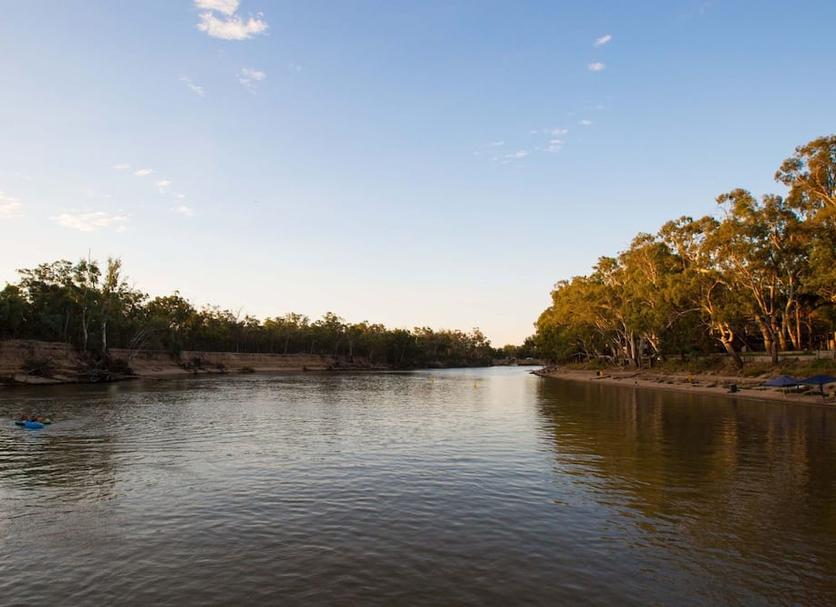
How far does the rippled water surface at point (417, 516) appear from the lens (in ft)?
38.2

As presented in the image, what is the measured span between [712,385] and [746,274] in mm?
14955

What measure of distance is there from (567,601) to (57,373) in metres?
102

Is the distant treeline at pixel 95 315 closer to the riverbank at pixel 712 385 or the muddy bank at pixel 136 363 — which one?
the muddy bank at pixel 136 363

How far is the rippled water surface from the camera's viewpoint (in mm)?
11633

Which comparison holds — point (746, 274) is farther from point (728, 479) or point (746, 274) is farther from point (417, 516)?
point (417, 516)

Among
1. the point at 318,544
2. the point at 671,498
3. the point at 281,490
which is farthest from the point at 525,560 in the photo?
the point at 281,490

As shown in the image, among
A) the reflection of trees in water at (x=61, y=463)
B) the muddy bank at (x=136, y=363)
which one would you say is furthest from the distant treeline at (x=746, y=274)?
the muddy bank at (x=136, y=363)

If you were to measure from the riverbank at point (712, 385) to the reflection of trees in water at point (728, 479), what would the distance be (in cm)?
869

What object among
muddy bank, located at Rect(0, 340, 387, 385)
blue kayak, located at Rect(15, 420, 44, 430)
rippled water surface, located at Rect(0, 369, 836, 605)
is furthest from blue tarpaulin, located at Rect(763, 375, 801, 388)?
muddy bank, located at Rect(0, 340, 387, 385)

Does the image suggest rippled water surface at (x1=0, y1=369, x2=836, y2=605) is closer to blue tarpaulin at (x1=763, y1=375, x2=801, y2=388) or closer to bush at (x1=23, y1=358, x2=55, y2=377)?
blue tarpaulin at (x1=763, y1=375, x2=801, y2=388)

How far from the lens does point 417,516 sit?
16.7 meters

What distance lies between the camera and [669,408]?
49969 millimetres

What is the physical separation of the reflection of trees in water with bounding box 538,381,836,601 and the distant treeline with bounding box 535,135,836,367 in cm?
2378

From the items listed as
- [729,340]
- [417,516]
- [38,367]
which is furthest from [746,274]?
[38,367]
